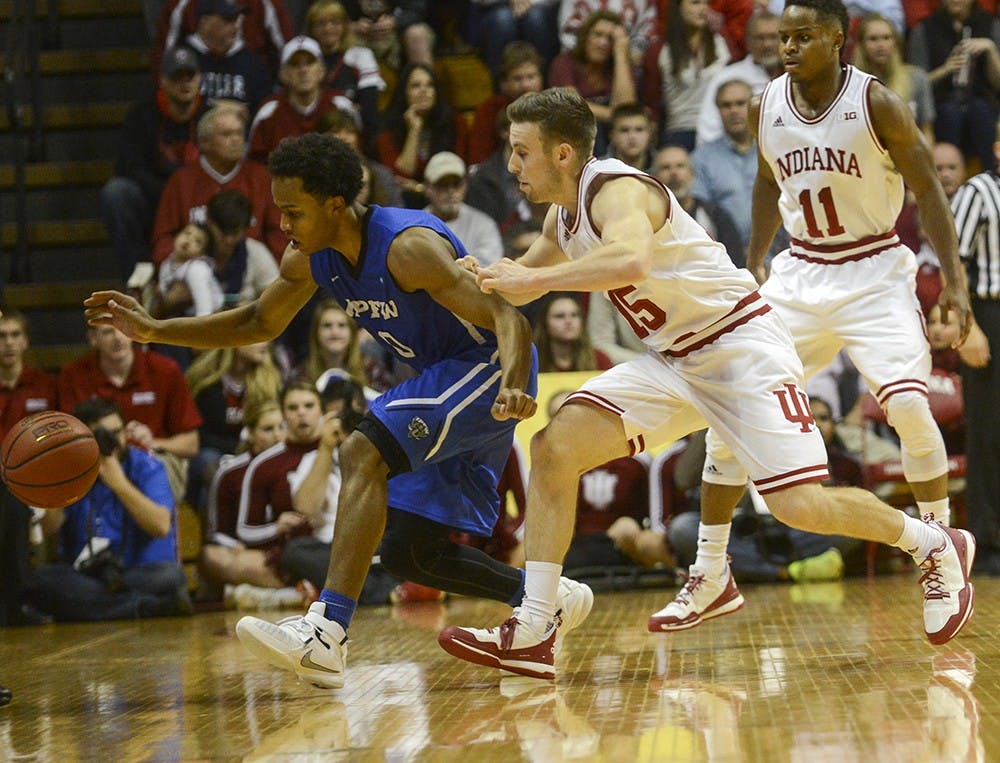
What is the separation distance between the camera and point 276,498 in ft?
26.2

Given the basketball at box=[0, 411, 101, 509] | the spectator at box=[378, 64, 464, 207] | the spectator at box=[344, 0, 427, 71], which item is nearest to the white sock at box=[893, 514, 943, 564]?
the basketball at box=[0, 411, 101, 509]

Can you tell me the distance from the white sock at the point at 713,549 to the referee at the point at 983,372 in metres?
2.80

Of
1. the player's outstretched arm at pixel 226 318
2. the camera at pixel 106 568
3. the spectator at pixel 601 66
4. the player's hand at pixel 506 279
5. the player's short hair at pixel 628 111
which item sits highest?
the spectator at pixel 601 66

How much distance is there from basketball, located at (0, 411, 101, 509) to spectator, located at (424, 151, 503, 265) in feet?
14.0

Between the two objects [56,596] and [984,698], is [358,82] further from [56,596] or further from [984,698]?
[984,698]

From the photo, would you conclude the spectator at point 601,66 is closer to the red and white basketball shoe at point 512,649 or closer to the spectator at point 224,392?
the spectator at point 224,392

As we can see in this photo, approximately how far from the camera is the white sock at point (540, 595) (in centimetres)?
435

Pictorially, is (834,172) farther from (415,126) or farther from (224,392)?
(415,126)

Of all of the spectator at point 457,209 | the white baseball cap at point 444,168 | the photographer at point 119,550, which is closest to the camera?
the photographer at point 119,550

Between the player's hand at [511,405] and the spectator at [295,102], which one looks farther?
the spectator at [295,102]

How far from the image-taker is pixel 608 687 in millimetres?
4191

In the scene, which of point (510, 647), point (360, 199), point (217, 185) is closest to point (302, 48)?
point (217, 185)

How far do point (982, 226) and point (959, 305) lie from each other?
8.59 feet

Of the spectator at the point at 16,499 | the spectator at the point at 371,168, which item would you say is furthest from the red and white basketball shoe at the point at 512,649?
the spectator at the point at 371,168
